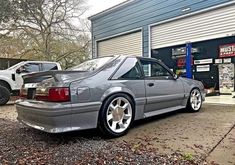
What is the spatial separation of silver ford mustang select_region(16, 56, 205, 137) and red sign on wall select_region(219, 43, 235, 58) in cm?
418

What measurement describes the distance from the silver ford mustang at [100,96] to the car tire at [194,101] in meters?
0.70

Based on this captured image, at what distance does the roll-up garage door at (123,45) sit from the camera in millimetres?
11938

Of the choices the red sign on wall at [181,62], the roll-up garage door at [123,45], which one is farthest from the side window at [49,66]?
the red sign on wall at [181,62]

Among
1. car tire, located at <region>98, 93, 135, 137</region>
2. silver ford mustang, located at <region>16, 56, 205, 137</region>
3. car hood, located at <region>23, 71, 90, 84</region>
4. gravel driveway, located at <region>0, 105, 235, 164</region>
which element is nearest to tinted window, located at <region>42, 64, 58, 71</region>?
gravel driveway, located at <region>0, 105, 235, 164</region>

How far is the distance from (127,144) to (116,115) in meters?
0.63

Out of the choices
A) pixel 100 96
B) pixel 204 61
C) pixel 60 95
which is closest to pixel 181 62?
pixel 204 61

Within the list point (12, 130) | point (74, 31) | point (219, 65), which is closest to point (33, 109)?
point (12, 130)

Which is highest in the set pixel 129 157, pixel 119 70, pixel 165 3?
pixel 165 3

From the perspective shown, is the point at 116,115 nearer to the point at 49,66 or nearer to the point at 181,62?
the point at 181,62

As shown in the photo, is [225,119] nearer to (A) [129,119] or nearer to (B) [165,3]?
(A) [129,119]

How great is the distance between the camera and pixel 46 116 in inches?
142

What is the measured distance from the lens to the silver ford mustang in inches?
142

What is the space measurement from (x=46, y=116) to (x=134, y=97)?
5.03 feet

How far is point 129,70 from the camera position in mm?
4590
